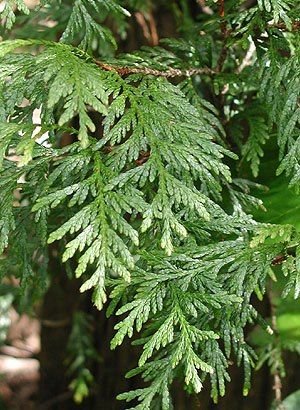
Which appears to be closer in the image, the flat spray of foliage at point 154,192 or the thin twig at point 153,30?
the flat spray of foliage at point 154,192

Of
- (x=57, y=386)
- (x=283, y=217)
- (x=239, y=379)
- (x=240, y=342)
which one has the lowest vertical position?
(x=57, y=386)

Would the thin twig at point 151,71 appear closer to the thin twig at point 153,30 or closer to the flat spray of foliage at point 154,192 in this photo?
the flat spray of foliage at point 154,192

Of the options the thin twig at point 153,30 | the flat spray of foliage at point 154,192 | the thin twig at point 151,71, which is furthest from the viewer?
the thin twig at point 153,30

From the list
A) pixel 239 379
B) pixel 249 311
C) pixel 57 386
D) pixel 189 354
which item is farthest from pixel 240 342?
pixel 57 386

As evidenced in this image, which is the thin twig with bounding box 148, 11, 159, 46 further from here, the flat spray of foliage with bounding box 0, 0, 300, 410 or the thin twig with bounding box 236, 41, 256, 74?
the flat spray of foliage with bounding box 0, 0, 300, 410

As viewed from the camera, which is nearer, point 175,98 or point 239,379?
point 175,98

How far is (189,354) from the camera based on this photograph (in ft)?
3.15

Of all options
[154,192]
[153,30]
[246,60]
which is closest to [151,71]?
[154,192]

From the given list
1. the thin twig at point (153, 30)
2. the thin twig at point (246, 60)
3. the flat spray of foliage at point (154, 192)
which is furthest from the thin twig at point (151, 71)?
the thin twig at point (153, 30)

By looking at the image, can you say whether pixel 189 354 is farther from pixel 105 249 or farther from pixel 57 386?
pixel 57 386

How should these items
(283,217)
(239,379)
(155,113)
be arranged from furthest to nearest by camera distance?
1. (239,379)
2. (283,217)
3. (155,113)

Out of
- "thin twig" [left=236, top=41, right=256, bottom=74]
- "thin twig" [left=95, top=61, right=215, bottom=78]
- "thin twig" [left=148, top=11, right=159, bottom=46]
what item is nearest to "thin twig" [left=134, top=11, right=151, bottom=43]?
"thin twig" [left=148, top=11, right=159, bottom=46]

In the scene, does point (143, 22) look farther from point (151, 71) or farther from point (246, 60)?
point (151, 71)

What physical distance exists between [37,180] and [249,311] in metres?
0.42
